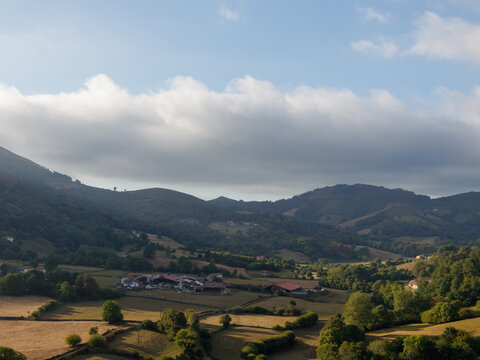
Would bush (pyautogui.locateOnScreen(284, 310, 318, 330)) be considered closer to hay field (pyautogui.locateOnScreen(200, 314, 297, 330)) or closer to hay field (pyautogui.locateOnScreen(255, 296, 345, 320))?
hay field (pyautogui.locateOnScreen(200, 314, 297, 330))

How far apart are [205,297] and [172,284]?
17.2 metres

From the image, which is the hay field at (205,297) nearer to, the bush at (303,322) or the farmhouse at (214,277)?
the farmhouse at (214,277)

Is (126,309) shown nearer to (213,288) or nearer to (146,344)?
(146,344)

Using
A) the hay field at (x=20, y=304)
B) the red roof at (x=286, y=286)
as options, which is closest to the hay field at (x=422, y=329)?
the red roof at (x=286, y=286)

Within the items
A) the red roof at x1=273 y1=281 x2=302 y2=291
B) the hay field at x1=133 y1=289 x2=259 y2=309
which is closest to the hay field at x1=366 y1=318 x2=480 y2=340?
the hay field at x1=133 y1=289 x2=259 y2=309

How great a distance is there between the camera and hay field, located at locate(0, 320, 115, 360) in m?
48.7

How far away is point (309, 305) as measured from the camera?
88.1 meters

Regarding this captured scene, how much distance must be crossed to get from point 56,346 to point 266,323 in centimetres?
3296

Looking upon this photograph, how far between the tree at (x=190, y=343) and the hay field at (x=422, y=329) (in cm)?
2456

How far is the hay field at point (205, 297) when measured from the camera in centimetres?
8574

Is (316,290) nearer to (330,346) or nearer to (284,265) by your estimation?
(284,265)

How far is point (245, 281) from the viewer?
383 ft

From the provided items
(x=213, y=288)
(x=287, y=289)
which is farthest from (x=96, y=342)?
(x=287, y=289)

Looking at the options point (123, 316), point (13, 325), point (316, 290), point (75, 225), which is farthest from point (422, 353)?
point (75, 225)
